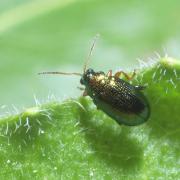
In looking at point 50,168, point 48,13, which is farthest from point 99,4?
point 50,168

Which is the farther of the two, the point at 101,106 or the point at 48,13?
the point at 48,13

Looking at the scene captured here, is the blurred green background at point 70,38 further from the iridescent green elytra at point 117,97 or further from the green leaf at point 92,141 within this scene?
the green leaf at point 92,141

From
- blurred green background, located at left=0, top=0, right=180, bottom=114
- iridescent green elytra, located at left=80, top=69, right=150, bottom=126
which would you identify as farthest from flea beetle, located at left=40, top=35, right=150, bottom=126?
blurred green background, located at left=0, top=0, right=180, bottom=114

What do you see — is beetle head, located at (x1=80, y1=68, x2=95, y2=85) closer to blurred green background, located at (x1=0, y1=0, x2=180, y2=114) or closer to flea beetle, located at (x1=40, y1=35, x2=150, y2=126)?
flea beetle, located at (x1=40, y1=35, x2=150, y2=126)

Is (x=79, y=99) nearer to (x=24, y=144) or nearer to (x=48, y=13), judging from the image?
(x=24, y=144)

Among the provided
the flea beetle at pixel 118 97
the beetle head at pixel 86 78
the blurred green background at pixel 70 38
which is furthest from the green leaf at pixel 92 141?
the blurred green background at pixel 70 38

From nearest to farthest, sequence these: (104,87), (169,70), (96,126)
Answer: (169,70)
(96,126)
(104,87)

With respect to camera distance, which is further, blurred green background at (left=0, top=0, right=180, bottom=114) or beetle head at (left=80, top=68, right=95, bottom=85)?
blurred green background at (left=0, top=0, right=180, bottom=114)
